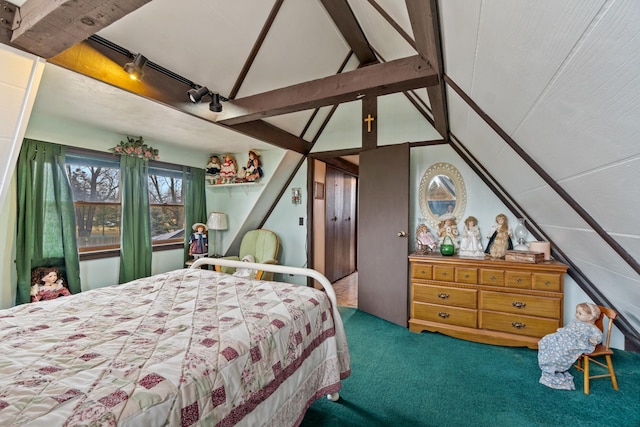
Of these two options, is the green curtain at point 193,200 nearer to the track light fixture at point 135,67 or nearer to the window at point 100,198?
the window at point 100,198

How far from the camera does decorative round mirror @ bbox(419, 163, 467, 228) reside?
316 centimetres

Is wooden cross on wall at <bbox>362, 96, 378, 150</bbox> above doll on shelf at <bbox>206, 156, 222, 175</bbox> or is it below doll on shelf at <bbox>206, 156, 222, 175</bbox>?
above

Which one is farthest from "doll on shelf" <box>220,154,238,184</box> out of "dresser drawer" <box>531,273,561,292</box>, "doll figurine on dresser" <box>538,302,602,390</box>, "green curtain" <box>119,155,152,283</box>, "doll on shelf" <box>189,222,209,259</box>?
"doll figurine on dresser" <box>538,302,602,390</box>

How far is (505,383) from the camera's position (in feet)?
6.77

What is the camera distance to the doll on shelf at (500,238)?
2.77m

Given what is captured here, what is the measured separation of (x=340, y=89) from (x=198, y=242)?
115 inches

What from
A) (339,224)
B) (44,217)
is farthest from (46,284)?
(339,224)

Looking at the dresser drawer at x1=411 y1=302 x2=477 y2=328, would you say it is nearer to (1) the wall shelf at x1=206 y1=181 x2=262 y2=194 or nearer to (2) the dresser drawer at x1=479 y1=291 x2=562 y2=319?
(2) the dresser drawer at x1=479 y1=291 x2=562 y2=319

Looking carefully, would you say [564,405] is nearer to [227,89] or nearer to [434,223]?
[434,223]

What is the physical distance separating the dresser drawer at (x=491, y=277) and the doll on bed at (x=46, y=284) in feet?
13.1

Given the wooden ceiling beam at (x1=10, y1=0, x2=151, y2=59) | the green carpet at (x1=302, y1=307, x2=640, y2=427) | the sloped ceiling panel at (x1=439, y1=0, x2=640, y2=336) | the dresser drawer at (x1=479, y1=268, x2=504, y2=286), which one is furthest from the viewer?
the dresser drawer at (x1=479, y1=268, x2=504, y2=286)

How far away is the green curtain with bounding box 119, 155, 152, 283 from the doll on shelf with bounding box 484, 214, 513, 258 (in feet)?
12.8

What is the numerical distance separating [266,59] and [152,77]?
3.11 feet

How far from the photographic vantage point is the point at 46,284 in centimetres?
254
